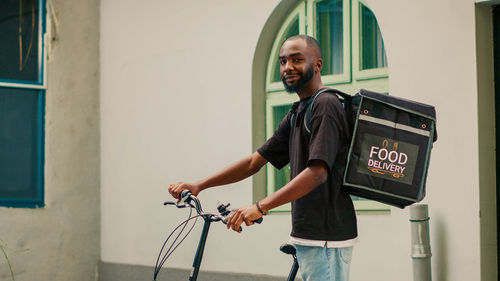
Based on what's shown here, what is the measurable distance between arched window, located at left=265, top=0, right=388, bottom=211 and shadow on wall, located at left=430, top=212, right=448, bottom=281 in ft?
2.18

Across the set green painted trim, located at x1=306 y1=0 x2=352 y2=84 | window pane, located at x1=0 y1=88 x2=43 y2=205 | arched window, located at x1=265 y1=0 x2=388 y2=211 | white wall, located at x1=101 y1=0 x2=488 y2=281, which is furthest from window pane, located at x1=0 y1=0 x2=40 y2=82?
green painted trim, located at x1=306 y1=0 x2=352 y2=84

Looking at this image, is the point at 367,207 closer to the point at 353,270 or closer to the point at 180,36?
the point at 353,270

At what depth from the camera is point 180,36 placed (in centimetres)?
761

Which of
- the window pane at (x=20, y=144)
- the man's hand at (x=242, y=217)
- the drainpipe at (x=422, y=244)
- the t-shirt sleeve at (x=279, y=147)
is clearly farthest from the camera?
the window pane at (x=20, y=144)

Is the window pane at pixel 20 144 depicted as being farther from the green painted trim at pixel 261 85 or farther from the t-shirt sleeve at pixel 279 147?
the t-shirt sleeve at pixel 279 147

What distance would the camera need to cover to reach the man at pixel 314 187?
3178 mm

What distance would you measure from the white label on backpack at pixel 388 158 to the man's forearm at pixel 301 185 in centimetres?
25

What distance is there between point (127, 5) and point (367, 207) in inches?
146

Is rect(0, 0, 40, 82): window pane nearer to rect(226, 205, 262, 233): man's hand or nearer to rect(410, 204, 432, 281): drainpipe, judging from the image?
rect(410, 204, 432, 281): drainpipe

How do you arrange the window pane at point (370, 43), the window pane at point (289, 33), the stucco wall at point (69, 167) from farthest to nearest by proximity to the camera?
the stucco wall at point (69, 167) < the window pane at point (289, 33) < the window pane at point (370, 43)

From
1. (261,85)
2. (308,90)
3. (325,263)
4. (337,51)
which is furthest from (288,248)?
(261,85)

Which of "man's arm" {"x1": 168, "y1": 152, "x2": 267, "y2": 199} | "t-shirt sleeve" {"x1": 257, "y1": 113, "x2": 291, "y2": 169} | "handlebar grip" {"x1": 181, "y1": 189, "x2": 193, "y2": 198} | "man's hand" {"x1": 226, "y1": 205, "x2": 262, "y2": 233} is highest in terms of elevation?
"t-shirt sleeve" {"x1": 257, "y1": 113, "x2": 291, "y2": 169}

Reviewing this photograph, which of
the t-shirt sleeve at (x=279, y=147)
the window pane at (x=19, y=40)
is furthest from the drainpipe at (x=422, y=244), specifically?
the window pane at (x=19, y=40)

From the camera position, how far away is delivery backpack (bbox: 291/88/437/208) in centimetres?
335
